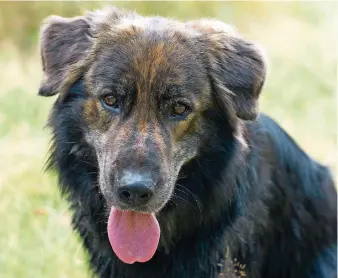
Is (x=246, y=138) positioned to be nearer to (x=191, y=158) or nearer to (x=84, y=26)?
(x=191, y=158)

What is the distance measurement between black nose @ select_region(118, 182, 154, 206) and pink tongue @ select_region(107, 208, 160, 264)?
304 mm

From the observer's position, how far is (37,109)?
305 inches

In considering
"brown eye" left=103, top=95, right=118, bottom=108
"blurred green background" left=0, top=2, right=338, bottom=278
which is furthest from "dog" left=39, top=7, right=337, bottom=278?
"blurred green background" left=0, top=2, right=338, bottom=278

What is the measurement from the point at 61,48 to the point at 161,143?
888mm

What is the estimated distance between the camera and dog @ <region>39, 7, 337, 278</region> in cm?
380

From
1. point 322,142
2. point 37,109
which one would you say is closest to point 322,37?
point 322,142

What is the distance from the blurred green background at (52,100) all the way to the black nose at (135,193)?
1.63 meters

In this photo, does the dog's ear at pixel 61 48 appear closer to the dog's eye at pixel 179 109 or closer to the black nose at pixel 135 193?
the dog's eye at pixel 179 109

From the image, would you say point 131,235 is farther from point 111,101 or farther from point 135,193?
point 111,101

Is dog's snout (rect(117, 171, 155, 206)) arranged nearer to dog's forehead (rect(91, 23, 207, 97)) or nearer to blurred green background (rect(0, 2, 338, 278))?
dog's forehead (rect(91, 23, 207, 97))

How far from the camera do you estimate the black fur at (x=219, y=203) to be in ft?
13.4

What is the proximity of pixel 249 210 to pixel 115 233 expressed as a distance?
912 mm

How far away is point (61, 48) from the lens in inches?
162

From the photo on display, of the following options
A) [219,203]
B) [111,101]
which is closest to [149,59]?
[111,101]
